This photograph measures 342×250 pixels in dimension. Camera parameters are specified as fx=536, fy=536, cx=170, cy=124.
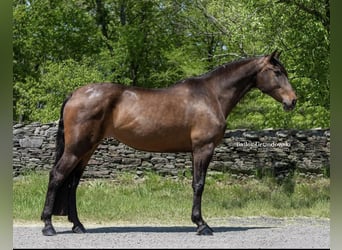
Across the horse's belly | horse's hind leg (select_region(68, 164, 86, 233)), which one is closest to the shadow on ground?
horse's hind leg (select_region(68, 164, 86, 233))

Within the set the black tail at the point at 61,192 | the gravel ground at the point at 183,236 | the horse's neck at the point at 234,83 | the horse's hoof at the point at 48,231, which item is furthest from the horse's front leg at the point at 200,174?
the horse's hoof at the point at 48,231

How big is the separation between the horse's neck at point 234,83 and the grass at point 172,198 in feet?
6.66

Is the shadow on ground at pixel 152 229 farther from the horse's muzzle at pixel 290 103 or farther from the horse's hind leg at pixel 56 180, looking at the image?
the horse's muzzle at pixel 290 103

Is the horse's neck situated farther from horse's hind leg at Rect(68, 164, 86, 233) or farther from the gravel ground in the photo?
horse's hind leg at Rect(68, 164, 86, 233)

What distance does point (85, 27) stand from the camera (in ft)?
63.6

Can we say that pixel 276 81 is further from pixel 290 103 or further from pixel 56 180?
pixel 56 180

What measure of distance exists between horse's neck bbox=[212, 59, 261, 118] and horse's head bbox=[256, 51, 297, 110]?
0.11 m

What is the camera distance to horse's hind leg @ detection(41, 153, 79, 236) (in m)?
6.33

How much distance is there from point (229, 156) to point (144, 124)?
→ 5305 mm

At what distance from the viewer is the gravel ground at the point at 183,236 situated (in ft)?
18.6

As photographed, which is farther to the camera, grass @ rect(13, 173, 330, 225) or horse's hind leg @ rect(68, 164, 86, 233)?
grass @ rect(13, 173, 330, 225)

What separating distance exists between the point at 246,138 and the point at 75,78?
221 inches

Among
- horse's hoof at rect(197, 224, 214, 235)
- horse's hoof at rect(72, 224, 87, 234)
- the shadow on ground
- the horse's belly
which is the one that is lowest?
the shadow on ground

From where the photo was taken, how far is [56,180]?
6363mm
